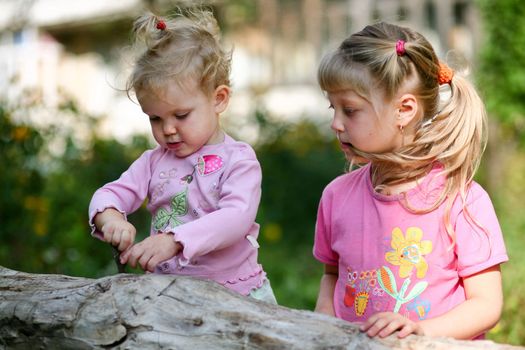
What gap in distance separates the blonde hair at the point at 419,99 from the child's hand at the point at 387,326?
0.35 metres

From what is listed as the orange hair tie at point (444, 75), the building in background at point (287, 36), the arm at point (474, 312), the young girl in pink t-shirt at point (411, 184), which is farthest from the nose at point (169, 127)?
the building in background at point (287, 36)

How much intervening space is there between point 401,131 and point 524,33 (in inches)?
215

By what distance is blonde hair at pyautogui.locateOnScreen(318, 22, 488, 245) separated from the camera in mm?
2250

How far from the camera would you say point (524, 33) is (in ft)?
24.1

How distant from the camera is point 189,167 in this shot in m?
2.46

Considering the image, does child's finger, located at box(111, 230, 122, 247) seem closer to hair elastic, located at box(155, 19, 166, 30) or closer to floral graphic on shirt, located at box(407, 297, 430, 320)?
hair elastic, located at box(155, 19, 166, 30)

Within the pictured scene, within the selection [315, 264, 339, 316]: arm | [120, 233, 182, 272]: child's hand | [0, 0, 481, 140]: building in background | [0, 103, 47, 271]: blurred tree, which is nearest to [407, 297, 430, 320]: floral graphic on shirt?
[315, 264, 339, 316]: arm

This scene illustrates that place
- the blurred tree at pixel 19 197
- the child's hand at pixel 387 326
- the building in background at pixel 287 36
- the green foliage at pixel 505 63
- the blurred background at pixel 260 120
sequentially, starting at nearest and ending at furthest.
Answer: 1. the child's hand at pixel 387 326
2. the blurred tree at pixel 19 197
3. the blurred background at pixel 260 120
4. the green foliage at pixel 505 63
5. the building in background at pixel 287 36

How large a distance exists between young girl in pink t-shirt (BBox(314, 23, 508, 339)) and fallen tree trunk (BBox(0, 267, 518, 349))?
302 mm

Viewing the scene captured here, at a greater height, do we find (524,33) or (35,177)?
(524,33)

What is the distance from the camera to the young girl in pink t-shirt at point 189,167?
2.33 metres

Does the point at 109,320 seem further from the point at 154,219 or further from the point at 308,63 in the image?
the point at 308,63

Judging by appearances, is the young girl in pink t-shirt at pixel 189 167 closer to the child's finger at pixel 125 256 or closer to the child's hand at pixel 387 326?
the child's finger at pixel 125 256

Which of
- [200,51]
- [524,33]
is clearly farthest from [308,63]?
[200,51]
